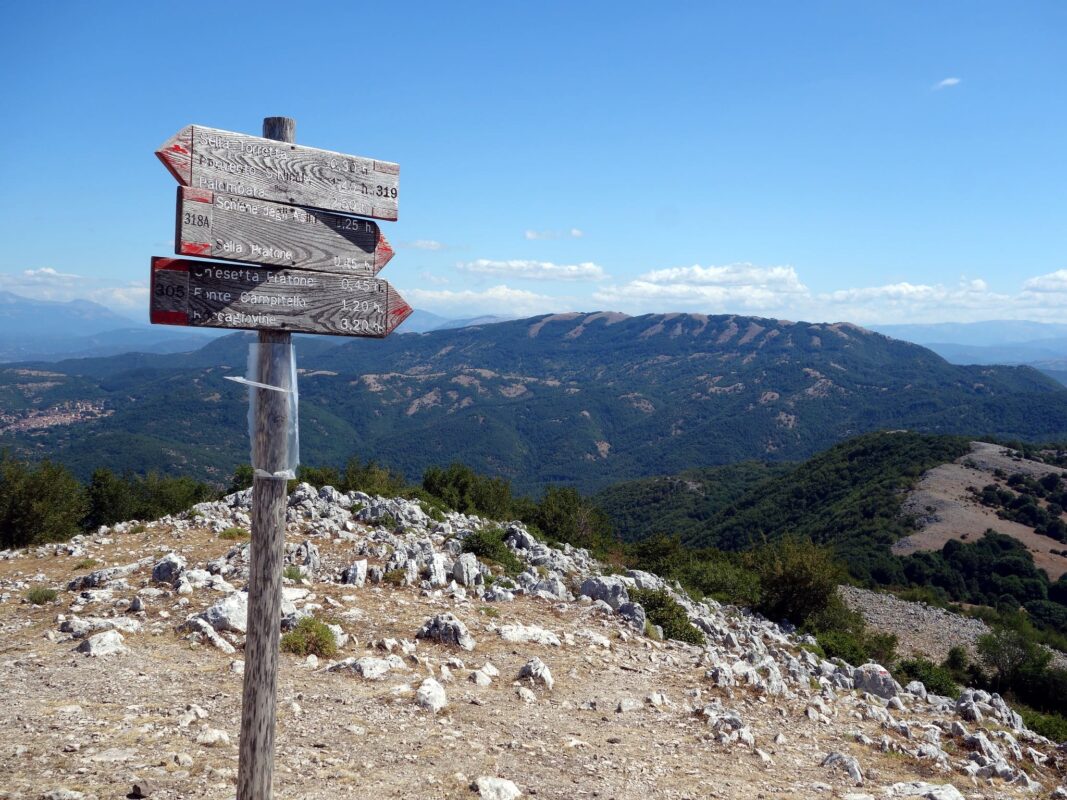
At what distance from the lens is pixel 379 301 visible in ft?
15.1

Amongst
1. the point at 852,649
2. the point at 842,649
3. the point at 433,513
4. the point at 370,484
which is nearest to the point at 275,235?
the point at 433,513

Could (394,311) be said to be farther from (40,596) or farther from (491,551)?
(491,551)

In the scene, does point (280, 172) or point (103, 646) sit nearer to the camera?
point (280, 172)

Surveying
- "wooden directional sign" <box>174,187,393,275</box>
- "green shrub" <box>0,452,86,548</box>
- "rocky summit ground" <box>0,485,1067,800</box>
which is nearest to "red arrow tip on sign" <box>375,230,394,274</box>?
"wooden directional sign" <box>174,187,393,275</box>

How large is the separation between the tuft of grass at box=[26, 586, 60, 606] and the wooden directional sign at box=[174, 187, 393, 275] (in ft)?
30.2

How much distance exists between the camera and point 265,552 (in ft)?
14.3

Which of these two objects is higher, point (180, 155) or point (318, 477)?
point (180, 155)

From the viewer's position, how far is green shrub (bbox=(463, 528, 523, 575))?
14602mm

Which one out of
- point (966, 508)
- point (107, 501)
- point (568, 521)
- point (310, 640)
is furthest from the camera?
point (966, 508)

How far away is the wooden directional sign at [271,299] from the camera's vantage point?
13.0 ft

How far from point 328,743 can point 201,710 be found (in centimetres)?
137

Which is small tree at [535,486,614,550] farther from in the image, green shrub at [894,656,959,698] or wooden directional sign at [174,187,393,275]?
wooden directional sign at [174,187,393,275]

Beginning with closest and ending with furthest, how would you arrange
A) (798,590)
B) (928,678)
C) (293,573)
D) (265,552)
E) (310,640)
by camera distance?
(265,552) < (310,640) < (293,573) < (928,678) < (798,590)

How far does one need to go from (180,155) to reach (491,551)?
11.9 m
